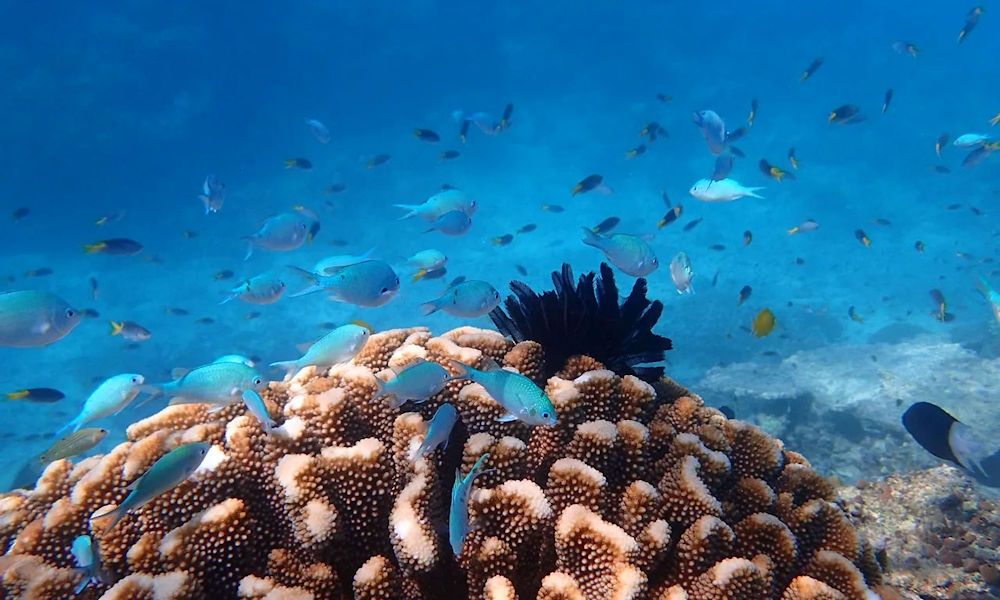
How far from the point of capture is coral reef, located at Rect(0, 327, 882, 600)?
1914 millimetres

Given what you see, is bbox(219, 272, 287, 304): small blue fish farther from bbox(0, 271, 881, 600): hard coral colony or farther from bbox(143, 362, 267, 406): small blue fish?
bbox(143, 362, 267, 406): small blue fish

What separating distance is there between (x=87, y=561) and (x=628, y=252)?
4.45m

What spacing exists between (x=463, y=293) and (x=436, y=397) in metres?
1.42

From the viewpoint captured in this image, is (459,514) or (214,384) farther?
Result: (214,384)

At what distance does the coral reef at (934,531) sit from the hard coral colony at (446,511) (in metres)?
1.99

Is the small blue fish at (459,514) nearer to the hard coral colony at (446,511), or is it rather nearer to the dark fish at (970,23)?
the hard coral colony at (446,511)

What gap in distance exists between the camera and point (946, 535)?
4605 millimetres

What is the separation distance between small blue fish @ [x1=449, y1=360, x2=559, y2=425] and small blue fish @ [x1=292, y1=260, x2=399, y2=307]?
1807 mm

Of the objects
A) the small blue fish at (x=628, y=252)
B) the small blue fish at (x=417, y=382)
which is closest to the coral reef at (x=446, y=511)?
the small blue fish at (x=417, y=382)

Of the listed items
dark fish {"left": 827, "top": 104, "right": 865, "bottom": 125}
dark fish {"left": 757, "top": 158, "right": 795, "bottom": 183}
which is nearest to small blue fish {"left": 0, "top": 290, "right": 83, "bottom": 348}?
dark fish {"left": 757, "top": 158, "right": 795, "bottom": 183}

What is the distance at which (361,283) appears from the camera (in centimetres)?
375

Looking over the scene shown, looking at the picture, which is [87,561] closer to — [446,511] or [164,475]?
[164,475]

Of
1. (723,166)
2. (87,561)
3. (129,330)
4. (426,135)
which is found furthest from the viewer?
(426,135)

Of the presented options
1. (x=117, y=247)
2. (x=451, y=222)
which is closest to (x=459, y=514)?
(x=451, y=222)
